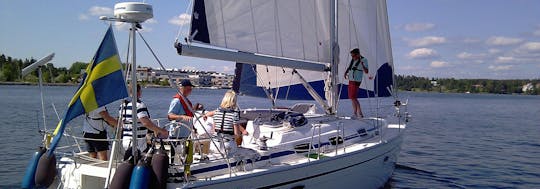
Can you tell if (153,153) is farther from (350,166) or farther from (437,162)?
(437,162)

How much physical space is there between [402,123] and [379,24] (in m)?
2.92

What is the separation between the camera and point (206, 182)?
21.7ft

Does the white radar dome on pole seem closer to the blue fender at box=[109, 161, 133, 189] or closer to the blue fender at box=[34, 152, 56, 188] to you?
the blue fender at box=[109, 161, 133, 189]

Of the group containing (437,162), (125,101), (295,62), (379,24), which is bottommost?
(437,162)

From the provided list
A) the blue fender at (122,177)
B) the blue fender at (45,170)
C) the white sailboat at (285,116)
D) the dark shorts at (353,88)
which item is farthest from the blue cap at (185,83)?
the dark shorts at (353,88)

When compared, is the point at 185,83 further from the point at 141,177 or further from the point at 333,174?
the point at 333,174

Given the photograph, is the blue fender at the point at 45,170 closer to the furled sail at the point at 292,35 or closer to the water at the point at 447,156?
the water at the point at 447,156

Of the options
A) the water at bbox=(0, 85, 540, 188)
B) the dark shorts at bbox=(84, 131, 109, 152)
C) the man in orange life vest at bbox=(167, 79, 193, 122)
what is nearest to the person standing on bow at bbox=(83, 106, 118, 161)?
the dark shorts at bbox=(84, 131, 109, 152)

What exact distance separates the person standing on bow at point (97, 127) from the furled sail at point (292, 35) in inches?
72.2

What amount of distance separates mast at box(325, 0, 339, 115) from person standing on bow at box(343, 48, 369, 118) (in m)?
0.79

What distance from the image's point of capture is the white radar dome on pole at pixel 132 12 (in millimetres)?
6102

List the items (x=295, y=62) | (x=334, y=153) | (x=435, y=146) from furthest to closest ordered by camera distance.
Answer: (x=435, y=146) → (x=295, y=62) → (x=334, y=153)

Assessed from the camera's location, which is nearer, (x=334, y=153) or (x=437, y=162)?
(x=334, y=153)

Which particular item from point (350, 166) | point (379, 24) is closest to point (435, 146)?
point (379, 24)
